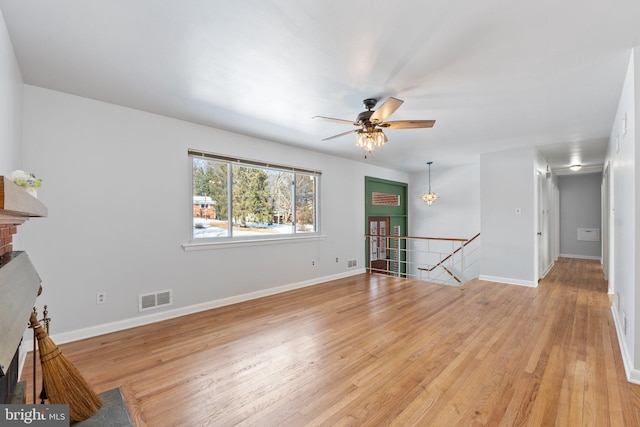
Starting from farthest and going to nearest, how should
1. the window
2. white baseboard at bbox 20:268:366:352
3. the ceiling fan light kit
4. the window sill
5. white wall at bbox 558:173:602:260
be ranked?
1. white wall at bbox 558:173:602:260
2. the window
3. the window sill
4. the ceiling fan light kit
5. white baseboard at bbox 20:268:366:352

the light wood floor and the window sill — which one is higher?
the window sill

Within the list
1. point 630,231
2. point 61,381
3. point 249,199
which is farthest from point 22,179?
point 630,231

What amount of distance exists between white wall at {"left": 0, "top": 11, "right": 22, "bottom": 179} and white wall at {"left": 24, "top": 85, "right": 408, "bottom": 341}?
12.1 inches

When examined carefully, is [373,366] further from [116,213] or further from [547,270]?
[547,270]

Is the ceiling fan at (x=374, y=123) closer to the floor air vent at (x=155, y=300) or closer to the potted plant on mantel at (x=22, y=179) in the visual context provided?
the potted plant on mantel at (x=22, y=179)

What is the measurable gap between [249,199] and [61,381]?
325cm

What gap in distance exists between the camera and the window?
396cm

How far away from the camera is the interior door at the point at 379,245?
6.83 m

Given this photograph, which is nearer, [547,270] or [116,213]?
[116,213]

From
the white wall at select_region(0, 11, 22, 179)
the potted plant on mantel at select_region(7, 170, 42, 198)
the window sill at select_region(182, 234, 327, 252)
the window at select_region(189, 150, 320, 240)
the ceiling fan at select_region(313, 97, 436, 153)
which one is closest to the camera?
the potted plant on mantel at select_region(7, 170, 42, 198)

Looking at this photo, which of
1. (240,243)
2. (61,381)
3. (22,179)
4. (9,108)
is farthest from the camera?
(240,243)

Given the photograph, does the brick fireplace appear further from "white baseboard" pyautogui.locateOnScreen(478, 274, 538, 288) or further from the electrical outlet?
"white baseboard" pyautogui.locateOnScreen(478, 274, 538, 288)

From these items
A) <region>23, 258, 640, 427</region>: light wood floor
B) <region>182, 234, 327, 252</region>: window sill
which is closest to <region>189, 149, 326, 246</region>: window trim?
<region>182, 234, 327, 252</region>: window sill

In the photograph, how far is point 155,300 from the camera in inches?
136
